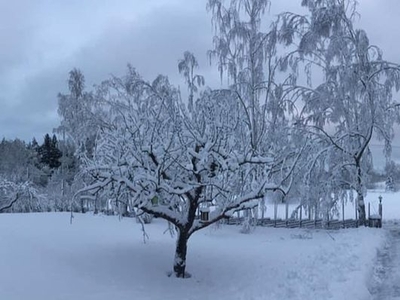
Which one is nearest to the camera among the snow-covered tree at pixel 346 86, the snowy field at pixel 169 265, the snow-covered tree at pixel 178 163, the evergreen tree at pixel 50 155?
the snowy field at pixel 169 265

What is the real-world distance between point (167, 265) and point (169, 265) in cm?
5

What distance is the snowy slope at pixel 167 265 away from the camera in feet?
24.8

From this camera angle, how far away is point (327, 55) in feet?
57.0

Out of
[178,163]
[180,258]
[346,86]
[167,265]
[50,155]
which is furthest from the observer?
[50,155]

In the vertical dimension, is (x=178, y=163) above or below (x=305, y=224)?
above

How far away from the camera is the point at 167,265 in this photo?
10.2 meters

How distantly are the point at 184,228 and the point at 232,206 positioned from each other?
1.12 metres

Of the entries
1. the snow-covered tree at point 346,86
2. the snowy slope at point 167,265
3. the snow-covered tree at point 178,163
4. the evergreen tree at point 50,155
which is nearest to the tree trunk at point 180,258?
the snow-covered tree at point 178,163

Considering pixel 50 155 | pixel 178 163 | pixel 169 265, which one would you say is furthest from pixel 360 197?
pixel 50 155

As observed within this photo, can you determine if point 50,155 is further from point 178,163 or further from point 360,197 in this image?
point 178,163

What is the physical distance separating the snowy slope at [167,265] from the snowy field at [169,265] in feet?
0.06

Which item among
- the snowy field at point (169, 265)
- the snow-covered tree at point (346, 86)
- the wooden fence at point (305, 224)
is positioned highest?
the snow-covered tree at point (346, 86)

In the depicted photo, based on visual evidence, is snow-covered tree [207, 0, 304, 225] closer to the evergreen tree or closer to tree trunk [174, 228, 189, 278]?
tree trunk [174, 228, 189, 278]

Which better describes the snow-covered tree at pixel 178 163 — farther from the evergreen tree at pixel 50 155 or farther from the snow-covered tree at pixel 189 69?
the evergreen tree at pixel 50 155
